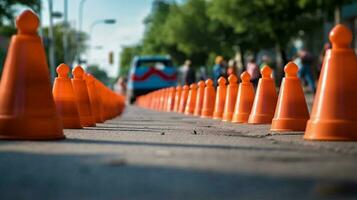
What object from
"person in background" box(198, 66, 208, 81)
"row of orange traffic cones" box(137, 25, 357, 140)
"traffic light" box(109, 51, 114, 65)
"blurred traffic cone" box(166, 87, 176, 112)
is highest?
"traffic light" box(109, 51, 114, 65)

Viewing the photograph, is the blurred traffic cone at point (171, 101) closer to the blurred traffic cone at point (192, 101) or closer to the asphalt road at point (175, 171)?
the blurred traffic cone at point (192, 101)

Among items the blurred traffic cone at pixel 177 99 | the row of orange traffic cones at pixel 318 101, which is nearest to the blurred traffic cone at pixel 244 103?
the row of orange traffic cones at pixel 318 101

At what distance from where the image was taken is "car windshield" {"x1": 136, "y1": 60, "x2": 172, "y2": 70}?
40.9 m

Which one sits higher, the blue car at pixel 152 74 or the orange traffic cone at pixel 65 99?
the blue car at pixel 152 74

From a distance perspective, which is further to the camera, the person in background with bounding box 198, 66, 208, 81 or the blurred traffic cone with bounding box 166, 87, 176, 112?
the person in background with bounding box 198, 66, 208, 81

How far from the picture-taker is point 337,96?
6648 millimetres

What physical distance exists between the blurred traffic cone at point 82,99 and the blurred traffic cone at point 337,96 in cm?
405

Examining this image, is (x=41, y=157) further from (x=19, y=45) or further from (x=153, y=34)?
(x=153, y=34)

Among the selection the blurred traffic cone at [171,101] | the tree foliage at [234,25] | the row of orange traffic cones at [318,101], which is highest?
the tree foliage at [234,25]

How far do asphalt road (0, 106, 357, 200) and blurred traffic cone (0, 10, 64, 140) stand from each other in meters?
0.42

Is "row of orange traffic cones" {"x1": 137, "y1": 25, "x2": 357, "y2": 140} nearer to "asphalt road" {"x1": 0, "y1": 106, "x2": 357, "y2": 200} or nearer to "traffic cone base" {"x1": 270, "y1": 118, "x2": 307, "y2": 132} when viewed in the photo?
"traffic cone base" {"x1": 270, "y1": 118, "x2": 307, "y2": 132}

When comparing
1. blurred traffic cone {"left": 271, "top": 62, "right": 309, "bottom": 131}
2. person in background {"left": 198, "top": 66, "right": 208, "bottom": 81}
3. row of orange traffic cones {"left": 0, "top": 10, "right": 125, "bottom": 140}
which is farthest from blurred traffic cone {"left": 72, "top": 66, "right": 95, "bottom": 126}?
person in background {"left": 198, "top": 66, "right": 208, "bottom": 81}

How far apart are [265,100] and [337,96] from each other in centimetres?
383

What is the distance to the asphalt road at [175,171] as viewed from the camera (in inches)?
140
